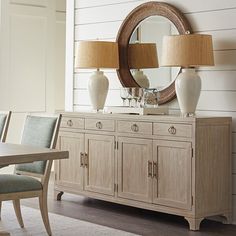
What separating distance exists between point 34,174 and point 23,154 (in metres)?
0.92

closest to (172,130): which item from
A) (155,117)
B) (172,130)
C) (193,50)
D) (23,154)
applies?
(172,130)

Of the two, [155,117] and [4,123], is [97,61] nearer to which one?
[155,117]

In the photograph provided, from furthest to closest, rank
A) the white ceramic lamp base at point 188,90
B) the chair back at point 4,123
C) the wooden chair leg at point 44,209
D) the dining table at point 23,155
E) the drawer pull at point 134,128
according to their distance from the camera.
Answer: the drawer pull at point 134,128 < the white ceramic lamp base at point 188,90 < the chair back at point 4,123 < the wooden chair leg at point 44,209 < the dining table at point 23,155

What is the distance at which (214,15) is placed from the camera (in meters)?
4.80

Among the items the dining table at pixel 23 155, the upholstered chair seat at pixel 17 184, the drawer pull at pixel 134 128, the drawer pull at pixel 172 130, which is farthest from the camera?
the drawer pull at pixel 134 128

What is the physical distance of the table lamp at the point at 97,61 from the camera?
5.27m

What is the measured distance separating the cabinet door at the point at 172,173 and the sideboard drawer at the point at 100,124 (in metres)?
0.51

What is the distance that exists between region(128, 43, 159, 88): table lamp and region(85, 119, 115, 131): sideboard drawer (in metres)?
0.55

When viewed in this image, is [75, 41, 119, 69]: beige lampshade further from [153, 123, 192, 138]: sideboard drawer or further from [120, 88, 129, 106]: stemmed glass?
[153, 123, 192, 138]: sideboard drawer

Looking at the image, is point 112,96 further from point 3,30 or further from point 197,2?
point 3,30

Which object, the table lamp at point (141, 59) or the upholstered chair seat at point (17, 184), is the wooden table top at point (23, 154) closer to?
the upholstered chair seat at point (17, 184)

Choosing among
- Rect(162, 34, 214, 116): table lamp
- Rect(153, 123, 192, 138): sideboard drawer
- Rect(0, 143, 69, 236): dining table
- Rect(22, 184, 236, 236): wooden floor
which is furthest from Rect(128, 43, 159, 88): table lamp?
Rect(0, 143, 69, 236): dining table

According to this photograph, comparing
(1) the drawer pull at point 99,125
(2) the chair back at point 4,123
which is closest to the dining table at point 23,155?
(2) the chair back at point 4,123

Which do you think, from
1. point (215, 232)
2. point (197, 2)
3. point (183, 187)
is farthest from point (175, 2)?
point (215, 232)
